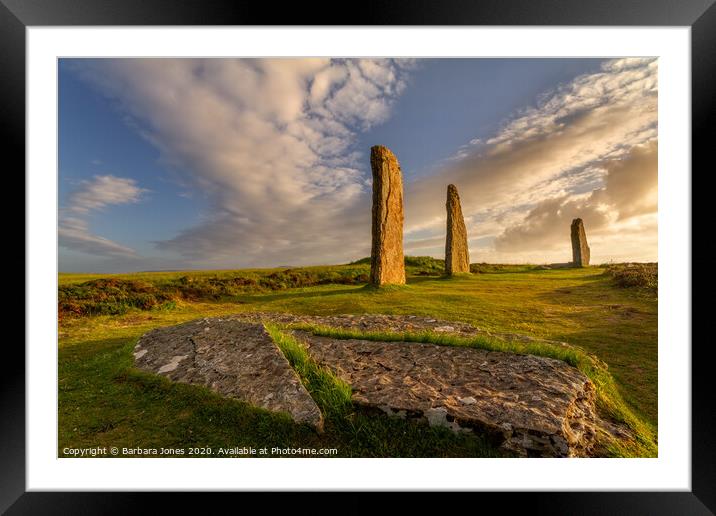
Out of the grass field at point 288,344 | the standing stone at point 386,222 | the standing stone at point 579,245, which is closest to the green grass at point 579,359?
the grass field at point 288,344

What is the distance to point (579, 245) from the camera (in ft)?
48.0

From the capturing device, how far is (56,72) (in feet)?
11.8

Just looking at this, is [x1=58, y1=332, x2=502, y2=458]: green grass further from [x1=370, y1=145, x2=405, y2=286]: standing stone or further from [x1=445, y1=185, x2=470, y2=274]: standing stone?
[x1=445, y1=185, x2=470, y2=274]: standing stone

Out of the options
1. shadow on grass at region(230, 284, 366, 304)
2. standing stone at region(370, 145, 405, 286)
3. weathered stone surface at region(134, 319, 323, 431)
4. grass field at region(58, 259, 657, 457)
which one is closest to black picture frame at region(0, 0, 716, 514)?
grass field at region(58, 259, 657, 457)

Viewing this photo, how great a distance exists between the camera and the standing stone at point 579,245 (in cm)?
1452

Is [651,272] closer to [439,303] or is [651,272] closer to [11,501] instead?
[439,303]

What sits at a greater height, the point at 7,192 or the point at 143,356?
the point at 7,192

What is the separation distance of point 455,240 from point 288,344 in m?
10.9

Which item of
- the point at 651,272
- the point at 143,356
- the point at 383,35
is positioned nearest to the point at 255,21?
the point at 383,35

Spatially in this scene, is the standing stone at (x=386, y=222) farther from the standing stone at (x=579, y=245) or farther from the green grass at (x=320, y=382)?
the standing stone at (x=579, y=245)

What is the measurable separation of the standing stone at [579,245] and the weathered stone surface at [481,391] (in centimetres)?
1430

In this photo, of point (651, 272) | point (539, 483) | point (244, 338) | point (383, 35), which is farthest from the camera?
point (651, 272)

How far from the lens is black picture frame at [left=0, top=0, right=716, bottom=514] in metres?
2.94

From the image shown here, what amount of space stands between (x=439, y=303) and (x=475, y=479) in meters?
4.31
